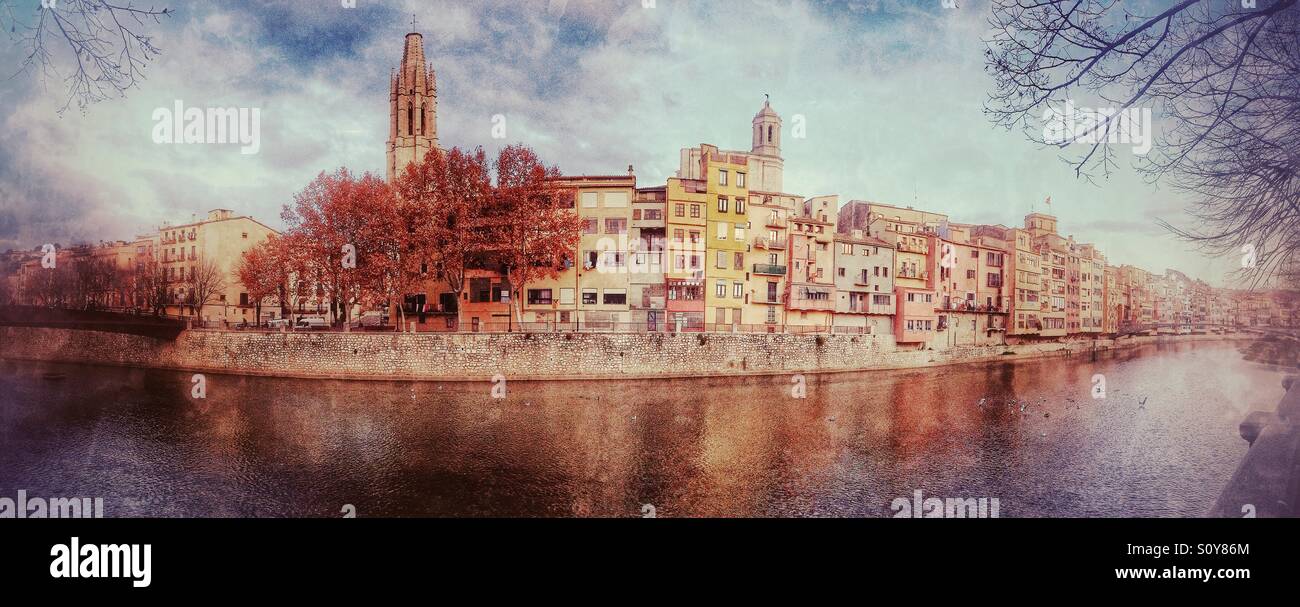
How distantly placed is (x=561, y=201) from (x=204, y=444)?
12248 millimetres

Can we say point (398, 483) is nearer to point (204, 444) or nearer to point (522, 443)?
point (522, 443)

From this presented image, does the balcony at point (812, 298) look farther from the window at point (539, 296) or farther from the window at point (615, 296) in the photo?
the window at point (539, 296)

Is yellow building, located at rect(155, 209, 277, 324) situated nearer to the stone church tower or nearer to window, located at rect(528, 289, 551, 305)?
window, located at rect(528, 289, 551, 305)

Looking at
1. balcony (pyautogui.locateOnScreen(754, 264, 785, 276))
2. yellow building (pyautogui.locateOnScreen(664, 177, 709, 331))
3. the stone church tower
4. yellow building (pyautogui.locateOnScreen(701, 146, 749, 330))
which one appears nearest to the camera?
yellow building (pyautogui.locateOnScreen(664, 177, 709, 331))

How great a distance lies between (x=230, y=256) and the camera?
15.2 meters

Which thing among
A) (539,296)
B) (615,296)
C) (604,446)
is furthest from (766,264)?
(604,446)

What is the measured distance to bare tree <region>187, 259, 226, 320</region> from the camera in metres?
14.6

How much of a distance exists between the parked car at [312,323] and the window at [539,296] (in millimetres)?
8506

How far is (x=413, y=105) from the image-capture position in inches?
1078

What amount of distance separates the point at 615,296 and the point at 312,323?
14635mm

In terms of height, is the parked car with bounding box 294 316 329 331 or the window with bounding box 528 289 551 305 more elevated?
the window with bounding box 528 289 551 305

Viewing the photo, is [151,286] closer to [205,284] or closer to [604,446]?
Result: [205,284]

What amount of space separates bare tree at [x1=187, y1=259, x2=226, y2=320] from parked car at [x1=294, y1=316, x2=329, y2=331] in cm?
327

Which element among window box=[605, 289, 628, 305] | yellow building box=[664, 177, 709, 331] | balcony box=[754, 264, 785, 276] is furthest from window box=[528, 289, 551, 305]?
balcony box=[754, 264, 785, 276]
